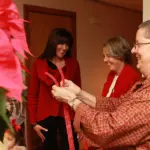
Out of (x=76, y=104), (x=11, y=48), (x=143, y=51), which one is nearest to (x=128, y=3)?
(x=143, y=51)

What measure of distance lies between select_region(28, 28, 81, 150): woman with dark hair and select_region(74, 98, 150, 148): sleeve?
4.05 ft

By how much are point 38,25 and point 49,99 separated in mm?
1266

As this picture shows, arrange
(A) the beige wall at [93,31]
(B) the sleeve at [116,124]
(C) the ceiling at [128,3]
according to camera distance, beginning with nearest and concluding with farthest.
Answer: (B) the sleeve at [116,124]
(A) the beige wall at [93,31]
(C) the ceiling at [128,3]

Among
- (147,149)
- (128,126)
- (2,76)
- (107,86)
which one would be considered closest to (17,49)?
(2,76)

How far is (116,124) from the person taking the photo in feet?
3.73

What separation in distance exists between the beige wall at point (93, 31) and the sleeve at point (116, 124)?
2572mm

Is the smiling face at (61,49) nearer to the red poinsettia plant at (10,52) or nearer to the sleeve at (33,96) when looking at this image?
the sleeve at (33,96)

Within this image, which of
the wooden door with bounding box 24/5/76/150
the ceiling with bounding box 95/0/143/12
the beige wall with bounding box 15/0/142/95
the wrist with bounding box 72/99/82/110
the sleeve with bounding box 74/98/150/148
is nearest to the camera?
the sleeve with bounding box 74/98/150/148

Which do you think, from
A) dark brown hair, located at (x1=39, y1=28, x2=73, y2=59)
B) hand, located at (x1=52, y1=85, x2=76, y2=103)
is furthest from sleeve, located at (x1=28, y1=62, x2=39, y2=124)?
hand, located at (x1=52, y1=85, x2=76, y2=103)

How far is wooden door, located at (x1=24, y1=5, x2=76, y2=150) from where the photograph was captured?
337 centimetres

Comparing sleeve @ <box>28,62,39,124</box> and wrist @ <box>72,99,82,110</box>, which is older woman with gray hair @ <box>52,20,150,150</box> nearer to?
wrist @ <box>72,99,82,110</box>

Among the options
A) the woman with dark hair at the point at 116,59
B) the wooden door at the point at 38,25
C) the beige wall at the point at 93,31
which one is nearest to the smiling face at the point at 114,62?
the woman with dark hair at the point at 116,59

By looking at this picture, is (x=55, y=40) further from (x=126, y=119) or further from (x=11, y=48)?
(x=11, y=48)

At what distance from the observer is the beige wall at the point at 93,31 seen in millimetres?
3986
